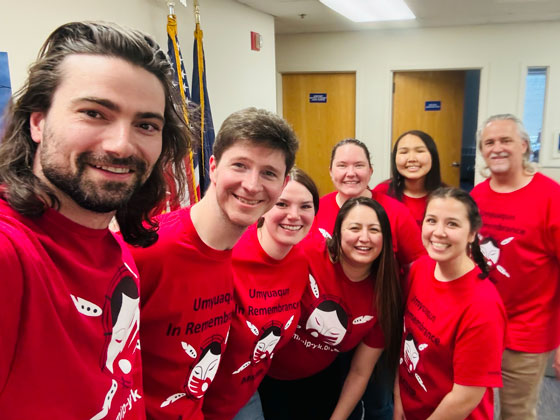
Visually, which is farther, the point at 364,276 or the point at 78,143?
the point at 364,276

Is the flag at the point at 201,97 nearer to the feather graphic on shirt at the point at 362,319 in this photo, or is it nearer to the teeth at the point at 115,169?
the feather graphic on shirt at the point at 362,319

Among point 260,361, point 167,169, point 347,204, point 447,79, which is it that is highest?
point 447,79

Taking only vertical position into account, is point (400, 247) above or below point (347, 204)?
below

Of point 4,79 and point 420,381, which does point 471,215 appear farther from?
point 4,79

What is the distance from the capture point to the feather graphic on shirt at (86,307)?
0.75m

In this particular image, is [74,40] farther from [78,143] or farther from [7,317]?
[7,317]

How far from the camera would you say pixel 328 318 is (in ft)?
5.21

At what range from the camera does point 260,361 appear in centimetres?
148

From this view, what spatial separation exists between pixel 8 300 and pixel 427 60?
5513 millimetres

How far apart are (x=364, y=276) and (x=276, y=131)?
0.80 meters

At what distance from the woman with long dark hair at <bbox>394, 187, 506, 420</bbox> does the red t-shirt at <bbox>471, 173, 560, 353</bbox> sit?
37 centimetres

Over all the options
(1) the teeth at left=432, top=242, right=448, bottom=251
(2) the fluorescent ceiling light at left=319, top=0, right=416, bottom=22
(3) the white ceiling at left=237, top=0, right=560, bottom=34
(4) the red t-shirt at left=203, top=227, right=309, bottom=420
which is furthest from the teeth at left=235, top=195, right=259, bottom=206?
(3) the white ceiling at left=237, top=0, right=560, bottom=34

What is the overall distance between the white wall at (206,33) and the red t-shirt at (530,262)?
1996 mm

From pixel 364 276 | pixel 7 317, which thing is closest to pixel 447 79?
pixel 364 276
